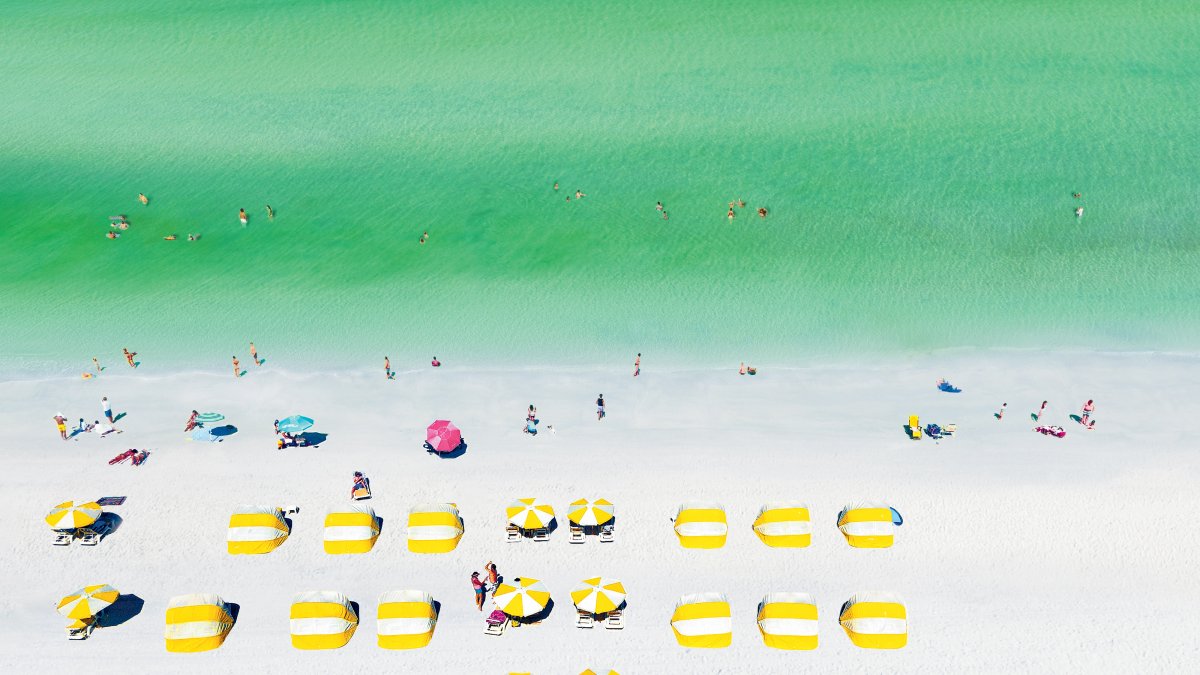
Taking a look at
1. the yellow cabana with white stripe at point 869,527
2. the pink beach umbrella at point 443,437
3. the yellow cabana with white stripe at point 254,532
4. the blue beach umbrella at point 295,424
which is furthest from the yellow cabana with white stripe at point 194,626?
the yellow cabana with white stripe at point 869,527

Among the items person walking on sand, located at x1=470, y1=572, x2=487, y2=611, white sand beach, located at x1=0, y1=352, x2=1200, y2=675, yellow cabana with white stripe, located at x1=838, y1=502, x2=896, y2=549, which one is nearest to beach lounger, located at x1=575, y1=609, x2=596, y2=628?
white sand beach, located at x1=0, y1=352, x2=1200, y2=675

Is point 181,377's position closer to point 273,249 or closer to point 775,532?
point 273,249

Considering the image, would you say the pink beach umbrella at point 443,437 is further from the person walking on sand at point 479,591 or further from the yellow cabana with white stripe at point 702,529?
the yellow cabana with white stripe at point 702,529

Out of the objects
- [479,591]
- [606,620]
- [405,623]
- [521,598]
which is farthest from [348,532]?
[606,620]

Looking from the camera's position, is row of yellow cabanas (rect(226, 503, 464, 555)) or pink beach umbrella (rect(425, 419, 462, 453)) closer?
row of yellow cabanas (rect(226, 503, 464, 555))

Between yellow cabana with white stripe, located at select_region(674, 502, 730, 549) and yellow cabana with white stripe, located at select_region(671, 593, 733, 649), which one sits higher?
yellow cabana with white stripe, located at select_region(674, 502, 730, 549)

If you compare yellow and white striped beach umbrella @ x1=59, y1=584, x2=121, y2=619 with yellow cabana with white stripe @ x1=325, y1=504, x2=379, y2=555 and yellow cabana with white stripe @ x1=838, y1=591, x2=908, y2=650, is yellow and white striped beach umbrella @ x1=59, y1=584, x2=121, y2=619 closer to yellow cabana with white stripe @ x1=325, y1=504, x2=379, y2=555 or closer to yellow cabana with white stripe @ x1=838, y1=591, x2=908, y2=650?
yellow cabana with white stripe @ x1=325, y1=504, x2=379, y2=555

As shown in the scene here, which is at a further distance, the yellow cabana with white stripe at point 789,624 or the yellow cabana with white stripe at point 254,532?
the yellow cabana with white stripe at point 254,532

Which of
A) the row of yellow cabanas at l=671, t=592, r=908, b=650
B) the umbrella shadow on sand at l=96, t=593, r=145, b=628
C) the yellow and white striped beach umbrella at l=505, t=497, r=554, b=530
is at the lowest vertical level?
the umbrella shadow on sand at l=96, t=593, r=145, b=628
